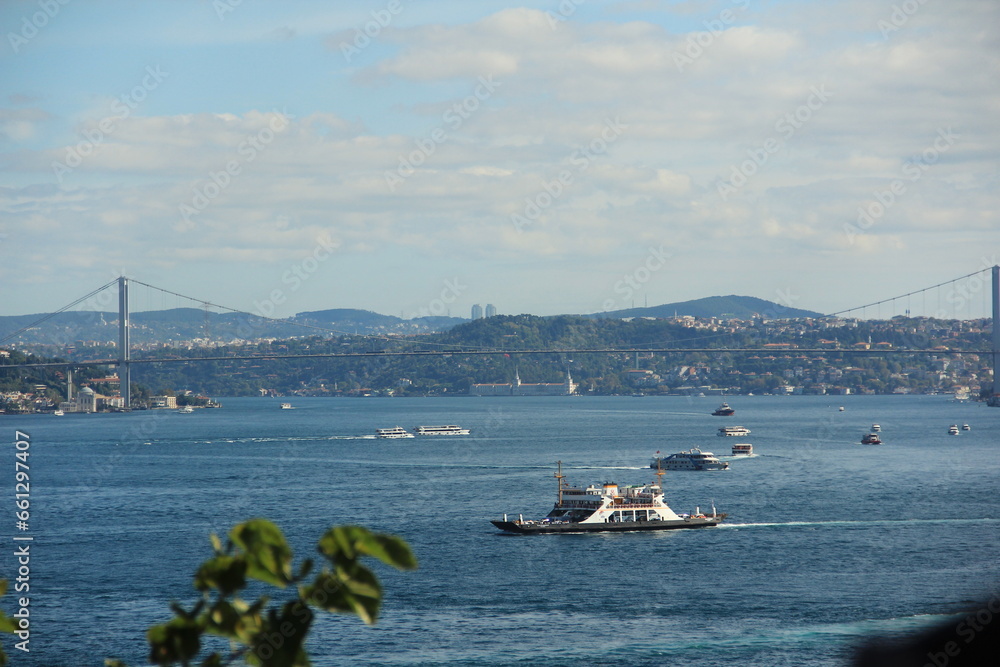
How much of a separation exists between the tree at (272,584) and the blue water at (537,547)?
15321mm

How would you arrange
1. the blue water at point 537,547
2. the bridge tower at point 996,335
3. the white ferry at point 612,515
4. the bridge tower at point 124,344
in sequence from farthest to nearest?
the bridge tower at point 996,335 → the bridge tower at point 124,344 → the white ferry at point 612,515 → the blue water at point 537,547

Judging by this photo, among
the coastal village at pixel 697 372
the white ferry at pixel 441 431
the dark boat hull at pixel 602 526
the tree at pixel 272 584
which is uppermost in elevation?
the coastal village at pixel 697 372

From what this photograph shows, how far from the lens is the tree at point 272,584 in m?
2.12

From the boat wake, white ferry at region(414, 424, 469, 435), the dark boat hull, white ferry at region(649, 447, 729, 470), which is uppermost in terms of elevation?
white ferry at region(414, 424, 469, 435)

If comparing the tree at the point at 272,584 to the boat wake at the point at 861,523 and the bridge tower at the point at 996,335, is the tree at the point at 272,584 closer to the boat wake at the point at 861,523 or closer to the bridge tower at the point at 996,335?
the boat wake at the point at 861,523

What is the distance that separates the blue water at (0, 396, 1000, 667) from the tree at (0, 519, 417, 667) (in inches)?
603

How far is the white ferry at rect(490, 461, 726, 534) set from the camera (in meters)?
31.3

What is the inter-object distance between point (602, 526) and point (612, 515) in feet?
2.35

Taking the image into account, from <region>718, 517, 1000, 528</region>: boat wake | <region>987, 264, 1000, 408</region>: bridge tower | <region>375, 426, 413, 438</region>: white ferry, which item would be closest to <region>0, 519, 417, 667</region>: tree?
<region>718, 517, 1000, 528</region>: boat wake

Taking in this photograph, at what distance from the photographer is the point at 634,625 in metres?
19.6

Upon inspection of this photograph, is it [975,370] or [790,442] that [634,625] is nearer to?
[790,442]

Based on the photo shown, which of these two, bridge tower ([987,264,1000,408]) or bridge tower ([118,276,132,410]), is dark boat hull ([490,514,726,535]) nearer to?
bridge tower ([118,276,132,410])

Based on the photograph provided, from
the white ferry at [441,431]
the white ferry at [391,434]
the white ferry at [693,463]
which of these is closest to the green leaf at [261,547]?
the white ferry at [693,463]

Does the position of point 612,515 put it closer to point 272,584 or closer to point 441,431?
point 272,584
